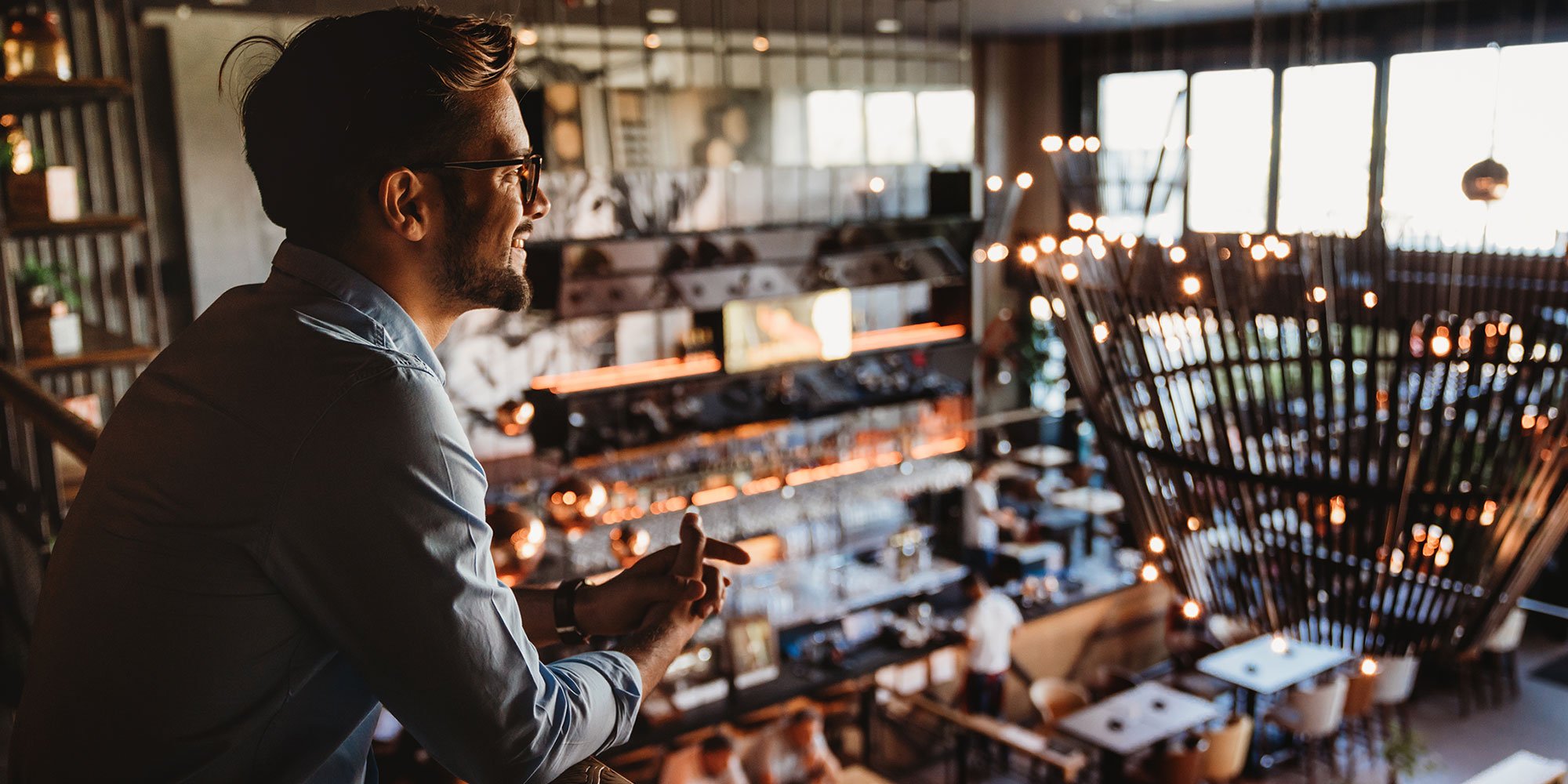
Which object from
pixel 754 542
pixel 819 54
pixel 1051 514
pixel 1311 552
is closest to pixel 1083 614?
pixel 1051 514

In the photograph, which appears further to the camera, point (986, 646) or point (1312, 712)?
point (986, 646)

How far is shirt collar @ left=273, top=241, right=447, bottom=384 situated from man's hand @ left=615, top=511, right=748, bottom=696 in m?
0.28

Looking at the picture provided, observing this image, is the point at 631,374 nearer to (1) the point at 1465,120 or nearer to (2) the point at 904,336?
(2) the point at 904,336

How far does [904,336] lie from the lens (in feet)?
31.9

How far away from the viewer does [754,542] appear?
9016 mm

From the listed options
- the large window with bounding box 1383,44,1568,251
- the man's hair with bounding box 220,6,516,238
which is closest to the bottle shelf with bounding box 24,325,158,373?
the man's hair with bounding box 220,6,516,238

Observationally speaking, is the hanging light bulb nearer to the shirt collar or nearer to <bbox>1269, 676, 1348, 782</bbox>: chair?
the shirt collar

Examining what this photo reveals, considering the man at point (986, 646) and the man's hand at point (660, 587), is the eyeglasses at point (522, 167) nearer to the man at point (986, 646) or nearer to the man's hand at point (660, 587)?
the man's hand at point (660, 587)

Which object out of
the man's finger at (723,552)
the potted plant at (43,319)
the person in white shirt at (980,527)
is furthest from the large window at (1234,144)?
the man's finger at (723,552)

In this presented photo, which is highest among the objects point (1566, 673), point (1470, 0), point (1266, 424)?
point (1470, 0)

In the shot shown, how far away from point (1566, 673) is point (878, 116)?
23.2ft

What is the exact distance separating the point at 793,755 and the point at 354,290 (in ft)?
21.9

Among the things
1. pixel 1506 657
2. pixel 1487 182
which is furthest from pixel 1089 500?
pixel 1487 182

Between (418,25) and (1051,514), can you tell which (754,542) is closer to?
(1051,514)
